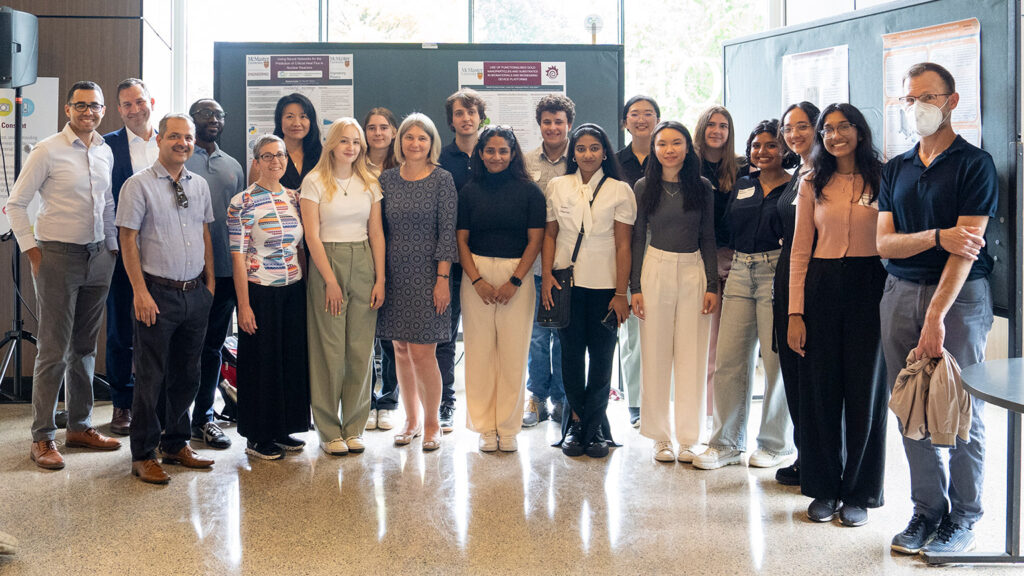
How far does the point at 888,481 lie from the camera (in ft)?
12.1

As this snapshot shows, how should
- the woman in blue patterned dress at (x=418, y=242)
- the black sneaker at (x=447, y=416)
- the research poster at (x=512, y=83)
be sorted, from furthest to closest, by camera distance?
the research poster at (x=512, y=83) → the black sneaker at (x=447, y=416) → the woman in blue patterned dress at (x=418, y=242)

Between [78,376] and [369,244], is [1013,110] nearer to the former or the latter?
[369,244]

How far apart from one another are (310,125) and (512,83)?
1.46 m

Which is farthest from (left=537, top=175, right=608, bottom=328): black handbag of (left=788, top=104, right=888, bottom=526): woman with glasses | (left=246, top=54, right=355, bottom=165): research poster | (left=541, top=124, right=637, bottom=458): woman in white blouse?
(left=246, top=54, right=355, bottom=165): research poster

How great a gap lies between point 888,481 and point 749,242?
122 cm

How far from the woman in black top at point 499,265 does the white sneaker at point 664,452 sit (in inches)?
27.5

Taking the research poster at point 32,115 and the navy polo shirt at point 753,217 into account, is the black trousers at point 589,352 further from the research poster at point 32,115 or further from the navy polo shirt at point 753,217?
the research poster at point 32,115

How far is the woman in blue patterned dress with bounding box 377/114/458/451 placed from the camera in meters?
3.94

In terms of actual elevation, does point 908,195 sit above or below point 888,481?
above

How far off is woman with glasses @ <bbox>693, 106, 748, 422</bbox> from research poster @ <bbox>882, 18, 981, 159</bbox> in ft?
2.29

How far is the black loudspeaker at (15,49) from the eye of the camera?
462cm

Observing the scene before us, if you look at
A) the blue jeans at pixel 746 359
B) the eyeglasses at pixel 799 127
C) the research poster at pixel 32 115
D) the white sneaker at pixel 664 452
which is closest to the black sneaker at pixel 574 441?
the white sneaker at pixel 664 452

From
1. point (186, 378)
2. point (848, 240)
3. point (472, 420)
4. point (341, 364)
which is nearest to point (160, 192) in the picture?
point (186, 378)

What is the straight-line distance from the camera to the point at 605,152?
13.0ft
